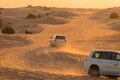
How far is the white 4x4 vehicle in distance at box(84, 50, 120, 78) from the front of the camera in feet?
74.4

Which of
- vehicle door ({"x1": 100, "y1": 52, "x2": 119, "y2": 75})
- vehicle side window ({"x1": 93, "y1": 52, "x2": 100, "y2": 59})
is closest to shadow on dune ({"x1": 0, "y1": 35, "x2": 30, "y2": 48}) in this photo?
vehicle side window ({"x1": 93, "y1": 52, "x2": 100, "y2": 59})

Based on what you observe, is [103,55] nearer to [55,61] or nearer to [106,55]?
[106,55]

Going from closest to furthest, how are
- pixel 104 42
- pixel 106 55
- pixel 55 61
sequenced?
pixel 106 55
pixel 55 61
pixel 104 42

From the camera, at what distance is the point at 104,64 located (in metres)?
23.1

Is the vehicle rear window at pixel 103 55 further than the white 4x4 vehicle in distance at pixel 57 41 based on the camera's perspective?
No

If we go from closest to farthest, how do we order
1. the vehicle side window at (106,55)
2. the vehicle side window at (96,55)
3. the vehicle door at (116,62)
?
the vehicle door at (116,62) → the vehicle side window at (106,55) → the vehicle side window at (96,55)

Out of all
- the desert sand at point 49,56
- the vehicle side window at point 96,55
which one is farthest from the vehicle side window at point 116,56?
the desert sand at point 49,56

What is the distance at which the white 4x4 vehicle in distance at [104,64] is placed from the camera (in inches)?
893

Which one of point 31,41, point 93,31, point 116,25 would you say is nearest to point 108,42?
point 31,41

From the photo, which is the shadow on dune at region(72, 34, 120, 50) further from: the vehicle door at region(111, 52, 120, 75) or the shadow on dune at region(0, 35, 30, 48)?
the vehicle door at region(111, 52, 120, 75)

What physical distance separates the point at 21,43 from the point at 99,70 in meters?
32.0

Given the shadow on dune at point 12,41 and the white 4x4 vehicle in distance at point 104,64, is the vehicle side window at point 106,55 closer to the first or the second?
the white 4x4 vehicle in distance at point 104,64

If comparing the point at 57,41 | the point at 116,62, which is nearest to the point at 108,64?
the point at 116,62

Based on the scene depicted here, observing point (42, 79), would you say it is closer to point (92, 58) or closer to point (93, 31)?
point (92, 58)
